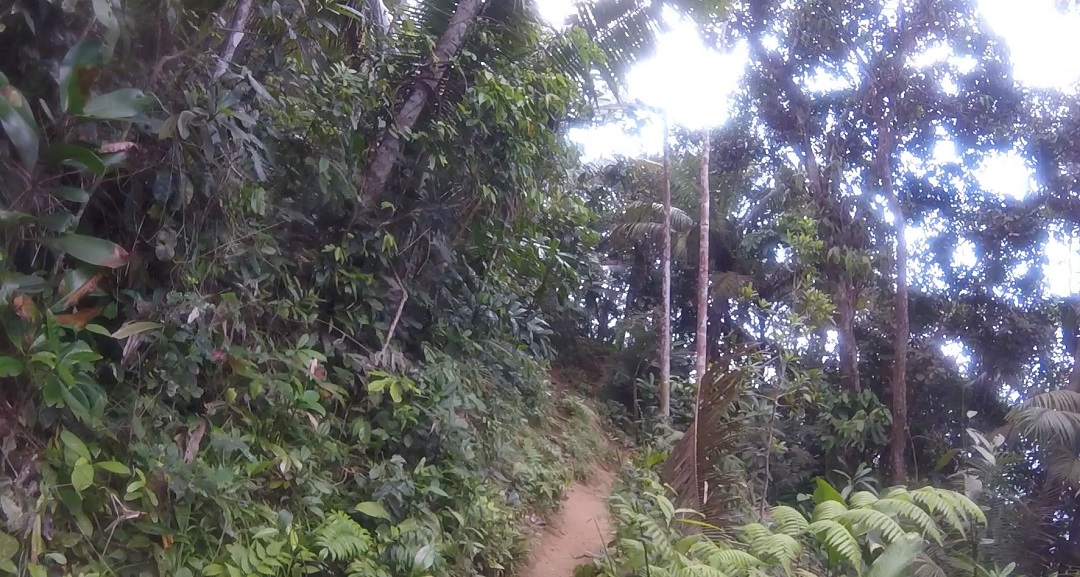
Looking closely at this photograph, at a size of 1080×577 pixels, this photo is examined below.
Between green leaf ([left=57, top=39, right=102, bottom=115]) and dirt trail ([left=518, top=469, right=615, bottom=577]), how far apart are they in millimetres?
3653

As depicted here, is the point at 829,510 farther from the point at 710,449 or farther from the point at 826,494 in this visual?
the point at 710,449

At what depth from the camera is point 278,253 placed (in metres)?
3.96

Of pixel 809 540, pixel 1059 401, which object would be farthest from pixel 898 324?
pixel 809 540

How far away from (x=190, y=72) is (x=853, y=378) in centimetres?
913

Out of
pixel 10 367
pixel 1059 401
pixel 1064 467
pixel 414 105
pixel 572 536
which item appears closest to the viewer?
pixel 10 367

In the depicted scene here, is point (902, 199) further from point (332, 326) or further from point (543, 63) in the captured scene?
point (332, 326)

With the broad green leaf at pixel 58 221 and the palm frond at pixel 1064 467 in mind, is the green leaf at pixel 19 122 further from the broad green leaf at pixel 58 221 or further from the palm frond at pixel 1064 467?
the palm frond at pixel 1064 467

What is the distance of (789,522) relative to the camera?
416 centimetres

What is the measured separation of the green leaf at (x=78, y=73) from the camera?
2.55 meters

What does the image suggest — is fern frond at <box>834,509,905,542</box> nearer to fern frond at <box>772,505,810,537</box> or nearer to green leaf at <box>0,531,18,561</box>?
fern frond at <box>772,505,810,537</box>

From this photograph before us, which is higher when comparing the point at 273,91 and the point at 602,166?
the point at 602,166

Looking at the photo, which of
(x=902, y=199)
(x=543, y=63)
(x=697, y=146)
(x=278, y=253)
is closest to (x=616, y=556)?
(x=278, y=253)

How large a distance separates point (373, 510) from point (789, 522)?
2.33 m

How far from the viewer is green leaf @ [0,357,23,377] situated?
2.42 metres
